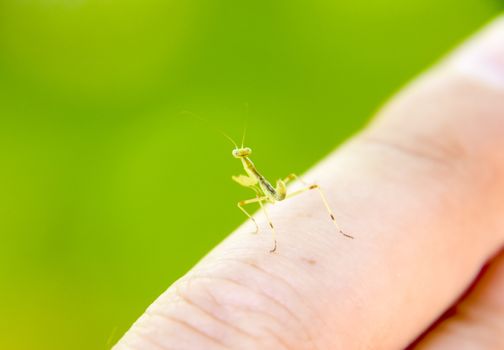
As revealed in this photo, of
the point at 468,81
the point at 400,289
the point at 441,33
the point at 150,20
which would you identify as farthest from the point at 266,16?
the point at 400,289

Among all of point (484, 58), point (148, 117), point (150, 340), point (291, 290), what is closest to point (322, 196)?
point (291, 290)

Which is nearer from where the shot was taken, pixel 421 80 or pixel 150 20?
pixel 421 80

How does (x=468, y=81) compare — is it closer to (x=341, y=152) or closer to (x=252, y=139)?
(x=341, y=152)

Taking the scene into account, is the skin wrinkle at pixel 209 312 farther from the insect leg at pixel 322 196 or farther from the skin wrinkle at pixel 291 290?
the insect leg at pixel 322 196

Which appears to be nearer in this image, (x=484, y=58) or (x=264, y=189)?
(x=264, y=189)

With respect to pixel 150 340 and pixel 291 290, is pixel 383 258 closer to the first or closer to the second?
pixel 291 290

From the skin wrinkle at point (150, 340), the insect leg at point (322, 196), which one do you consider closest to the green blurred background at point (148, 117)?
the insect leg at point (322, 196)
